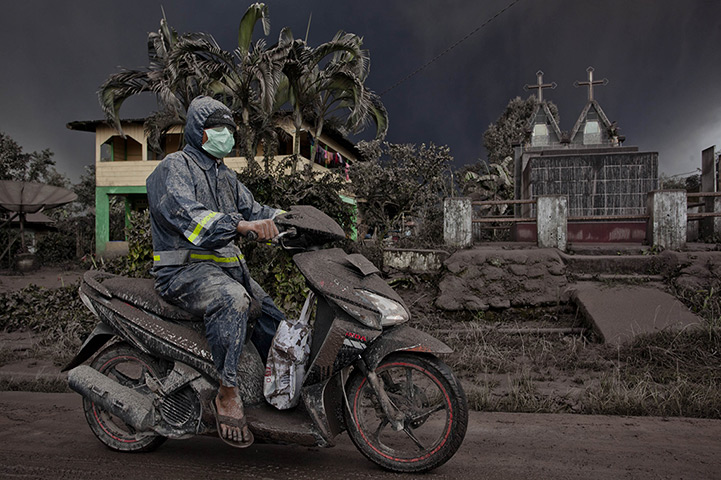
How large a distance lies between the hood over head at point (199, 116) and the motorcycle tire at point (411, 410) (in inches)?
66.9

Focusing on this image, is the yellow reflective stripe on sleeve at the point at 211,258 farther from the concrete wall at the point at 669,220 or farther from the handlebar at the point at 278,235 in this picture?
the concrete wall at the point at 669,220

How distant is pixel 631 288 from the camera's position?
20.3 feet

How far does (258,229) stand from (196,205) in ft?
1.26


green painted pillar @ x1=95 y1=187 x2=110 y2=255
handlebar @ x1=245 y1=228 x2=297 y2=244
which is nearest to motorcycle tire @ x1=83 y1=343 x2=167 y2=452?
handlebar @ x1=245 y1=228 x2=297 y2=244

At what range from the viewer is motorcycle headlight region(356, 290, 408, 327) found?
2.51 m

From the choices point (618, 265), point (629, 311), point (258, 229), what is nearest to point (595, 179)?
point (618, 265)

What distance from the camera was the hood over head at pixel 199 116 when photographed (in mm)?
2820

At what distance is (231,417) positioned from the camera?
250 centimetres

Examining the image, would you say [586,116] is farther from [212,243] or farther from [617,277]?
[212,243]

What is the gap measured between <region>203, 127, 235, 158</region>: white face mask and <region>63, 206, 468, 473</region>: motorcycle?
2.09 ft

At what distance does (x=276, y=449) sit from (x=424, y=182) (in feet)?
55.7

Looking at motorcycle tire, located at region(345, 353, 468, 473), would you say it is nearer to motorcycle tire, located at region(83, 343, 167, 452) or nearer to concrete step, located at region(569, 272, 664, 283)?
motorcycle tire, located at region(83, 343, 167, 452)

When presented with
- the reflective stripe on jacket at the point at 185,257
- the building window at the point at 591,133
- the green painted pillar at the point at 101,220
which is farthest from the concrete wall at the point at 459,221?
the green painted pillar at the point at 101,220

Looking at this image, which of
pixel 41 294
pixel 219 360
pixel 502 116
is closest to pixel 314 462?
pixel 219 360
